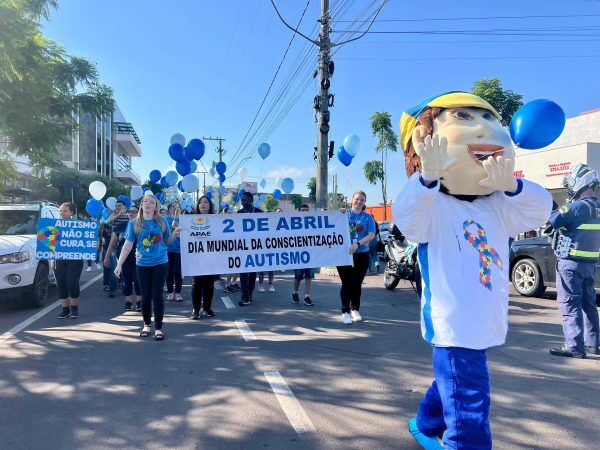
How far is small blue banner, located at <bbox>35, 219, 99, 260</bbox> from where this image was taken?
7395 millimetres

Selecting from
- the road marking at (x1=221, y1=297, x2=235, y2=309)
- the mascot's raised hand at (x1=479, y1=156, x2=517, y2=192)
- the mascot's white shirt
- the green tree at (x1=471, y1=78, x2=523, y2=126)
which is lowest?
the road marking at (x1=221, y1=297, x2=235, y2=309)

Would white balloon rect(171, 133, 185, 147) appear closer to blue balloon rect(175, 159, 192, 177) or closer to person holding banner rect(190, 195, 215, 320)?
blue balloon rect(175, 159, 192, 177)

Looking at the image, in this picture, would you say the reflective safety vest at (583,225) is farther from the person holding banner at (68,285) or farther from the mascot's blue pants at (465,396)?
the person holding banner at (68,285)

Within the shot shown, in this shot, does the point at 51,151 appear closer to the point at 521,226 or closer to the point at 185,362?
the point at 185,362

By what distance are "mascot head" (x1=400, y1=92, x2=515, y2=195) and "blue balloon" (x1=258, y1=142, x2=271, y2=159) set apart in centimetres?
1285

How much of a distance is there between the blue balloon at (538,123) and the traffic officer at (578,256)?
293 centimetres

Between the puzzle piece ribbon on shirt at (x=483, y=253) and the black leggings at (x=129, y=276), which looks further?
the black leggings at (x=129, y=276)

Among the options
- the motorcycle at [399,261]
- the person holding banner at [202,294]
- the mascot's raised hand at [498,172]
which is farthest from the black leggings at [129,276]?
the mascot's raised hand at [498,172]

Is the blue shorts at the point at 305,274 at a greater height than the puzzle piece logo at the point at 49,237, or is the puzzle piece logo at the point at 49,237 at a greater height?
the puzzle piece logo at the point at 49,237

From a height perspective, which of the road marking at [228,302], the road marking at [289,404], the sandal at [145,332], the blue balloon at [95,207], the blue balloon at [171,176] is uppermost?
the blue balloon at [171,176]

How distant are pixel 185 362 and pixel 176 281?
4.05 meters

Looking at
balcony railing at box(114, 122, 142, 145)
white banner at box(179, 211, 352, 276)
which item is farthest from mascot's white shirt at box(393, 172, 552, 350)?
balcony railing at box(114, 122, 142, 145)

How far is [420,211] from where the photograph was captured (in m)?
2.56

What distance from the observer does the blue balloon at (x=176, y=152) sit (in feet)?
42.6
